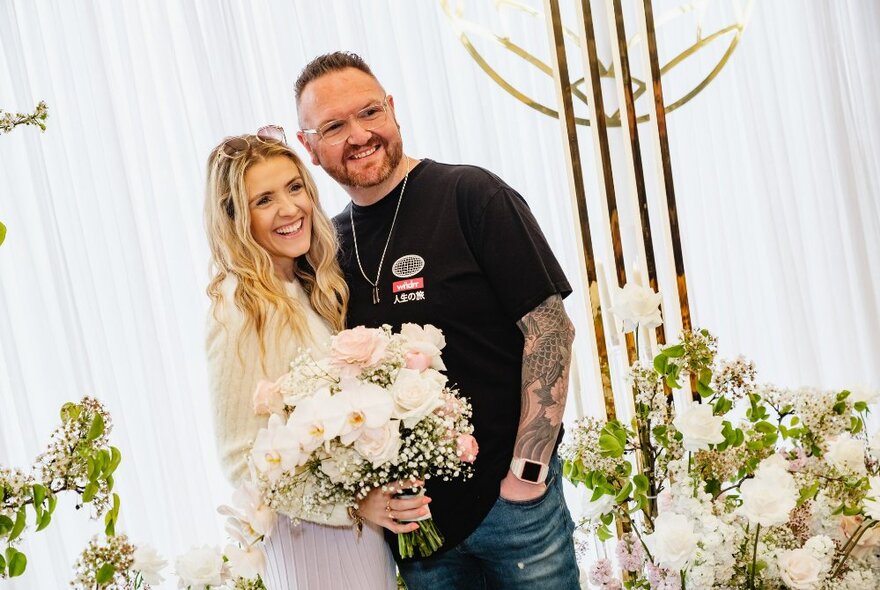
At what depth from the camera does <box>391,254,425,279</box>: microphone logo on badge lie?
2.21 m

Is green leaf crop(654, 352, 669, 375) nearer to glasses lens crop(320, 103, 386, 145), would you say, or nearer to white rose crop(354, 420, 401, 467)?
white rose crop(354, 420, 401, 467)

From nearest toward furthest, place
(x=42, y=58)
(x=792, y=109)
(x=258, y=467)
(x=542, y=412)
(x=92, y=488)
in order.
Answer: (x=92, y=488), (x=258, y=467), (x=542, y=412), (x=42, y=58), (x=792, y=109)

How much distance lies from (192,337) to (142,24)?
117 cm

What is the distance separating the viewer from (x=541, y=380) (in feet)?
6.96

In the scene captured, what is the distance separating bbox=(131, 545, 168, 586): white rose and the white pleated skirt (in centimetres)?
25

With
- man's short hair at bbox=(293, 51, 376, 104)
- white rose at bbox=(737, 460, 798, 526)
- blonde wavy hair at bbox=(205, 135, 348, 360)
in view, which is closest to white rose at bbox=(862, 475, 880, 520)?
white rose at bbox=(737, 460, 798, 526)

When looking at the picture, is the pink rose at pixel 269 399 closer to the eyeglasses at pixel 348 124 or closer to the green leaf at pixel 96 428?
the green leaf at pixel 96 428

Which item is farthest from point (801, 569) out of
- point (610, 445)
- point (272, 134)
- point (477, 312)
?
point (272, 134)

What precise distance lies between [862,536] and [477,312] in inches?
38.5

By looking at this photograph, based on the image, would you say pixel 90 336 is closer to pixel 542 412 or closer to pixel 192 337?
pixel 192 337

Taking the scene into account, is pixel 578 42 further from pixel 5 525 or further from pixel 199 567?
pixel 5 525

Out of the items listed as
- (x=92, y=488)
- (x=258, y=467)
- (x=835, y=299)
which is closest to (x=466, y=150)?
(x=835, y=299)

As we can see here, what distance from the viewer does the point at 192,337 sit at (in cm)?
337

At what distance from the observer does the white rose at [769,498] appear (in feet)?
5.11
